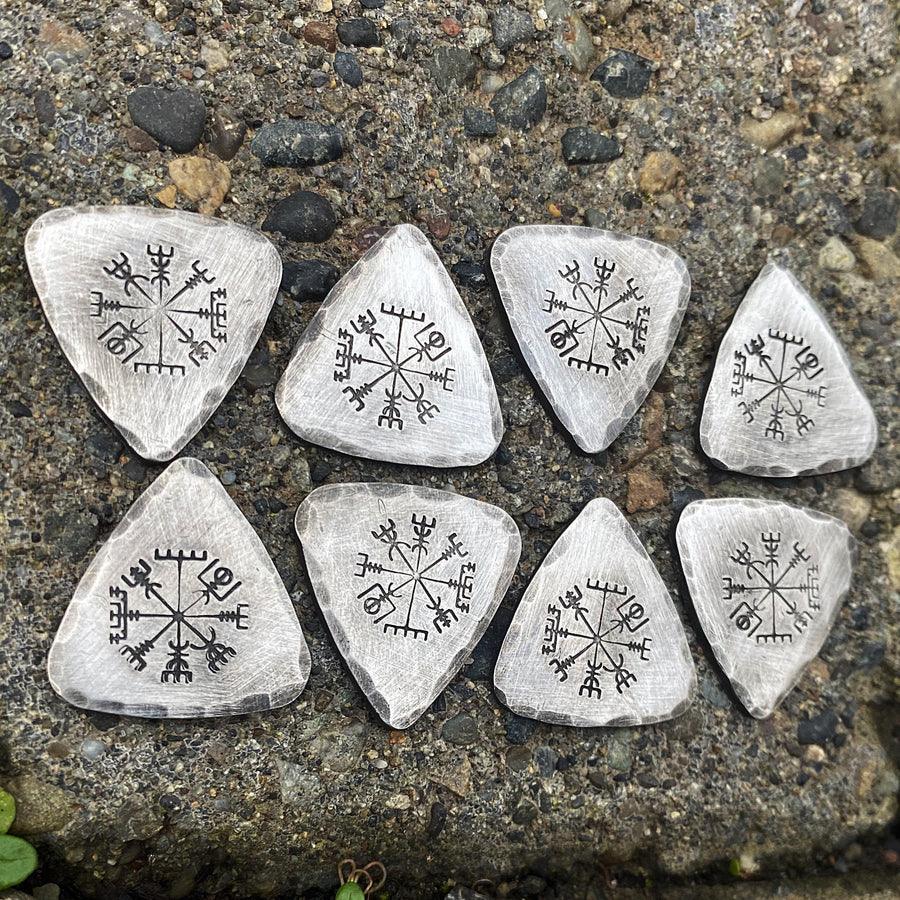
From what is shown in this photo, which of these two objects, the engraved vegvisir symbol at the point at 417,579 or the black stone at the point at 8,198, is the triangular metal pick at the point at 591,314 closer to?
the engraved vegvisir symbol at the point at 417,579

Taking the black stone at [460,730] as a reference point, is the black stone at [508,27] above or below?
above

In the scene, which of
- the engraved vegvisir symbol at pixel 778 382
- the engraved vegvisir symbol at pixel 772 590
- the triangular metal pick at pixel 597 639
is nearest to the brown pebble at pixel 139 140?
the triangular metal pick at pixel 597 639

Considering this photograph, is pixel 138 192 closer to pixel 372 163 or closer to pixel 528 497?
pixel 372 163

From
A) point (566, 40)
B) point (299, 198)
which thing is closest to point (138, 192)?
point (299, 198)

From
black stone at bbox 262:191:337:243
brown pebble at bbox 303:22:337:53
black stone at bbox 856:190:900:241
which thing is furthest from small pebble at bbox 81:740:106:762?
black stone at bbox 856:190:900:241

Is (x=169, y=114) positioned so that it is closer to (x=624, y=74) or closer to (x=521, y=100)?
(x=521, y=100)

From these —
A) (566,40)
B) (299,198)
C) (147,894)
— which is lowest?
(147,894)

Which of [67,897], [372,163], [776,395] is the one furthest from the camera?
[776,395]

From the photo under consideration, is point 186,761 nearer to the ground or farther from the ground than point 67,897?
farther from the ground
